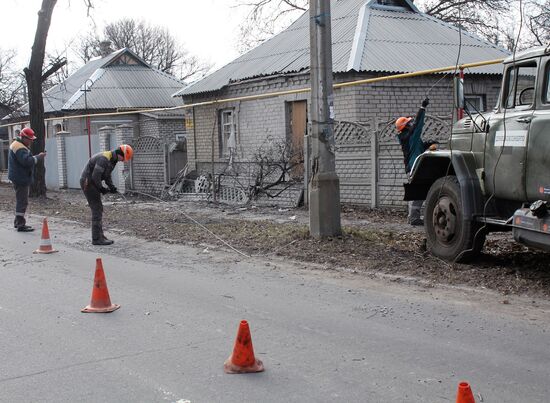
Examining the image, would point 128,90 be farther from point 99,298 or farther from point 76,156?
point 99,298

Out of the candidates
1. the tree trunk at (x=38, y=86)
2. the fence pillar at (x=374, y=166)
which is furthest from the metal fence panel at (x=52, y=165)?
the fence pillar at (x=374, y=166)

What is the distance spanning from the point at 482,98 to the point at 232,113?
7.29 metres

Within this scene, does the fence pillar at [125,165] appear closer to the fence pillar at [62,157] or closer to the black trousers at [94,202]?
the fence pillar at [62,157]

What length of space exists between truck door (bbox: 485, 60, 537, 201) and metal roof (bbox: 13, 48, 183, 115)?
24592mm

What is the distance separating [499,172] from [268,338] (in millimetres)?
3294

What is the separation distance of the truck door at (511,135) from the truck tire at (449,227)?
48cm

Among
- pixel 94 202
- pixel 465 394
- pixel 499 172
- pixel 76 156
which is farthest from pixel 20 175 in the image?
pixel 465 394

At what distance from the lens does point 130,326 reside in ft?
18.2

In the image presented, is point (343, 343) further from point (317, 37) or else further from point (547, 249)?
point (317, 37)

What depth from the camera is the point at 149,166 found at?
17953 mm

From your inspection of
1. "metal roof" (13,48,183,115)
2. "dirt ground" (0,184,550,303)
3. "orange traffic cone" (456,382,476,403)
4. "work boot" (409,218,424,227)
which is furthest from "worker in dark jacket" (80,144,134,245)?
"metal roof" (13,48,183,115)

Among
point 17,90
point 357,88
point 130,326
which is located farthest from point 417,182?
point 17,90

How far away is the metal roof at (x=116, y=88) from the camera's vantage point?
30.5 metres

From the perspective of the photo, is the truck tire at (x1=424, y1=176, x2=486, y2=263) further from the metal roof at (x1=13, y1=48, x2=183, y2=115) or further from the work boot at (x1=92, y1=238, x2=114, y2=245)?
the metal roof at (x1=13, y1=48, x2=183, y2=115)
